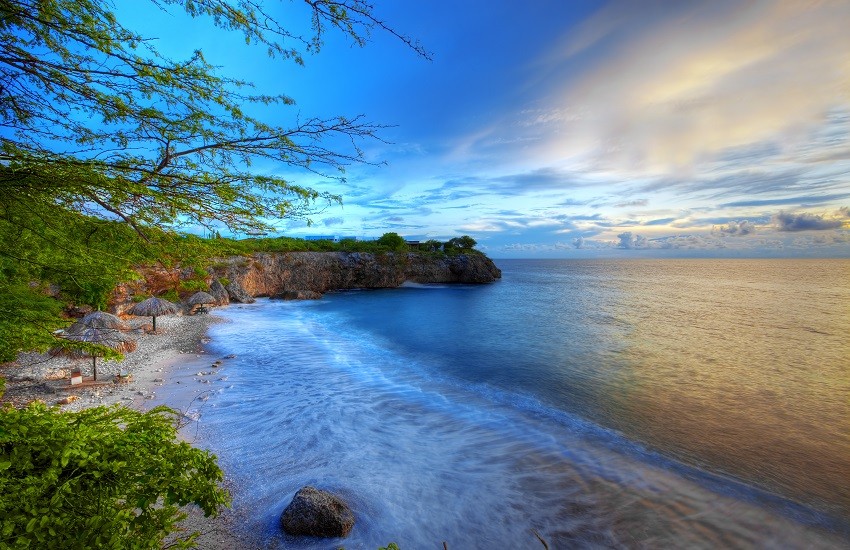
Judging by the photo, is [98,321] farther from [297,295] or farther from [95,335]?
[297,295]

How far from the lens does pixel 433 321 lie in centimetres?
3306

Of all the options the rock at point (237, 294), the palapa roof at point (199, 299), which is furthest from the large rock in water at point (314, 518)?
the rock at point (237, 294)

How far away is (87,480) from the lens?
10.2 feet

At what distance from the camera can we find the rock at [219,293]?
119 ft

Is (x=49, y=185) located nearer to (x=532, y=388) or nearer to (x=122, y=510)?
(x=122, y=510)

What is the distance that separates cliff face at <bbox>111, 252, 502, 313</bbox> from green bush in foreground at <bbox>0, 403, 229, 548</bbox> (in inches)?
1063

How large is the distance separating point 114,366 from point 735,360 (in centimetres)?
3011

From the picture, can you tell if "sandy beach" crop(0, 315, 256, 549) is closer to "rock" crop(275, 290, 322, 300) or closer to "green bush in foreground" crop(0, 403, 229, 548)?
"green bush in foreground" crop(0, 403, 229, 548)

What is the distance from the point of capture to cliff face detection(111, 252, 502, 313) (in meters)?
33.4

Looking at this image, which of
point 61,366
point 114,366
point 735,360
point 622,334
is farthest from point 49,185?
point 622,334

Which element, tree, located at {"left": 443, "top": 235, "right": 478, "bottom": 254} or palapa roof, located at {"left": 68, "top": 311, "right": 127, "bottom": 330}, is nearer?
palapa roof, located at {"left": 68, "top": 311, "right": 127, "bottom": 330}

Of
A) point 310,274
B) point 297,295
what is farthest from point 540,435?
point 310,274

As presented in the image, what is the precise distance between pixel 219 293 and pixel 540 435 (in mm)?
35576

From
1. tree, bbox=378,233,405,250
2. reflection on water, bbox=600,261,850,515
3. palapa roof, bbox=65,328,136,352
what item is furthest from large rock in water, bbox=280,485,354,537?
tree, bbox=378,233,405,250
